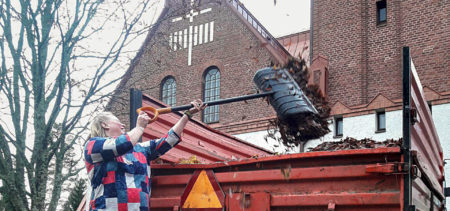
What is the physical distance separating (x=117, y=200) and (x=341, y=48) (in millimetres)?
15517

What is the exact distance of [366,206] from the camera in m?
4.00

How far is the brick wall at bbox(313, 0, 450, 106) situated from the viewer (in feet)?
55.8

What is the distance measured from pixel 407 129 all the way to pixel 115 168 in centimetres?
221

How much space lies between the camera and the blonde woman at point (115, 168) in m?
4.25

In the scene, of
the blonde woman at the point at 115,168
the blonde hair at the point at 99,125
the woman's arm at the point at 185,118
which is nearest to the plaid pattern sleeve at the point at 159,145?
the woman's arm at the point at 185,118

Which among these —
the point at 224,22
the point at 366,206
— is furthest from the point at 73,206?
the point at 366,206

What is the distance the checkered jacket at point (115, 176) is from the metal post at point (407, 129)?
6.47 feet

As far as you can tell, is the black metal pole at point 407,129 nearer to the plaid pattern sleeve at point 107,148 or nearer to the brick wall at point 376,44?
the plaid pattern sleeve at point 107,148

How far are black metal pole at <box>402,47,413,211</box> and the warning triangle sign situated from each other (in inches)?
60.1

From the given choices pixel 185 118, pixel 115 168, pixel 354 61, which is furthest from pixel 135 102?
pixel 354 61

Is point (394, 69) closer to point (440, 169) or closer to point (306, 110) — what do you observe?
point (440, 169)

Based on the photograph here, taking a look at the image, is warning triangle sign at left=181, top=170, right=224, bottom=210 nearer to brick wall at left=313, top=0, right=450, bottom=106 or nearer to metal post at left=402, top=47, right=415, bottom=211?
metal post at left=402, top=47, right=415, bottom=211

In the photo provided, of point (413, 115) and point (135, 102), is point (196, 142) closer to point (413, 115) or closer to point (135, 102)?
point (135, 102)

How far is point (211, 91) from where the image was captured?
23.3 m
